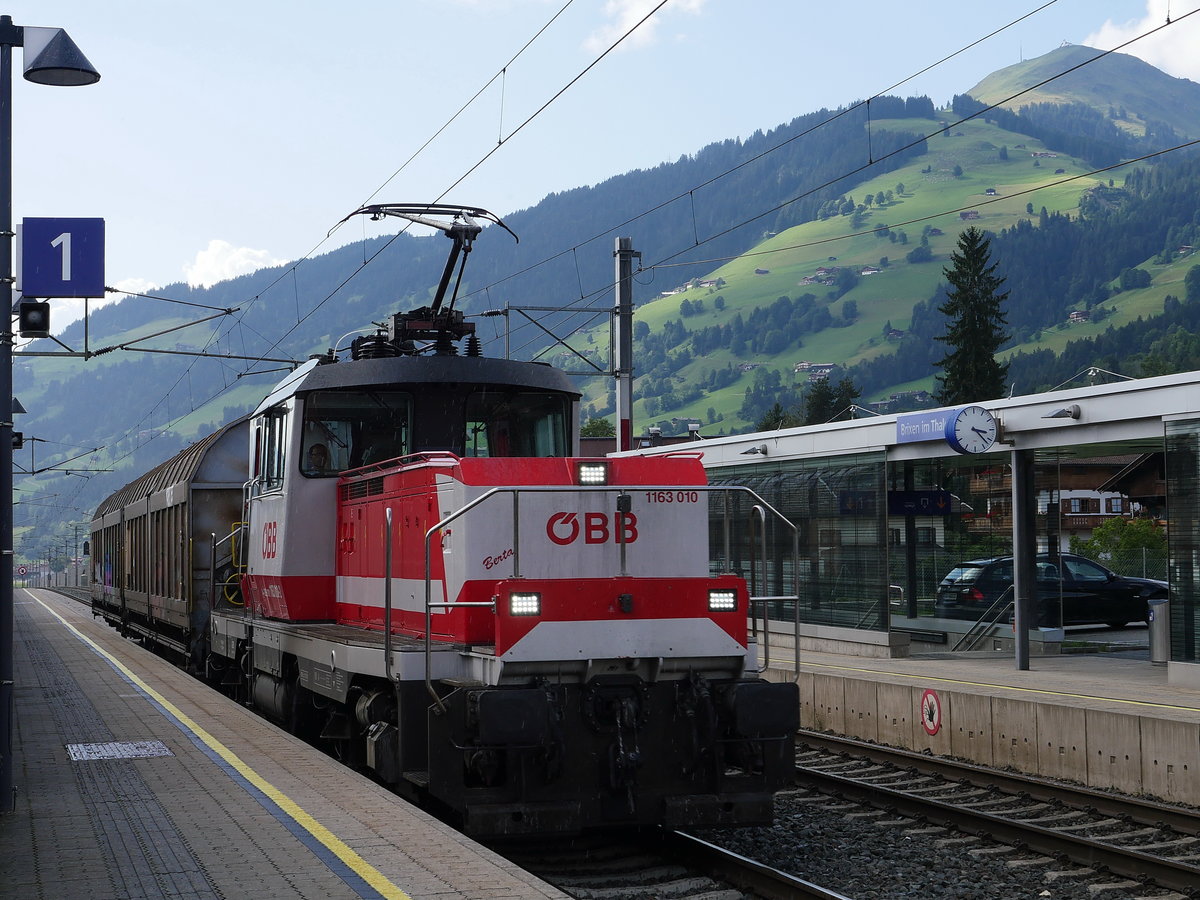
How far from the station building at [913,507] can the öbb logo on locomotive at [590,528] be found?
309 inches

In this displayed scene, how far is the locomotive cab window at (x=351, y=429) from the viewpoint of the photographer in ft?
32.9

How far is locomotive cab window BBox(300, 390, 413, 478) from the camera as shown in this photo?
1003 cm

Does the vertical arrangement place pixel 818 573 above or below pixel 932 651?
above

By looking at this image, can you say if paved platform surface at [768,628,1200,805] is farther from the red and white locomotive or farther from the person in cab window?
the person in cab window

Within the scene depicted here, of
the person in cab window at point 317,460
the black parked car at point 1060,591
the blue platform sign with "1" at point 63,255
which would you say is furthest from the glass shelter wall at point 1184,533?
the blue platform sign with "1" at point 63,255

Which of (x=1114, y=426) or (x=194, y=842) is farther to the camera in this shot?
(x=1114, y=426)

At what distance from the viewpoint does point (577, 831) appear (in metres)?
7.38

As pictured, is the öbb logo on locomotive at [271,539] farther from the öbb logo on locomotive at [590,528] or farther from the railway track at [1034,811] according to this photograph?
the railway track at [1034,811]

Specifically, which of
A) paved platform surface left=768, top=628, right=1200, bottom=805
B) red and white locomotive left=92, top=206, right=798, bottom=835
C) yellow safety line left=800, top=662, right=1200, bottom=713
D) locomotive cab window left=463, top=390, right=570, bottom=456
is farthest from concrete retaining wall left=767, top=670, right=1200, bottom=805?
locomotive cab window left=463, top=390, right=570, bottom=456

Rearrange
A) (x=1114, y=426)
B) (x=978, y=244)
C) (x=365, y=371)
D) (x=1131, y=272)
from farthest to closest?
(x=1131, y=272), (x=978, y=244), (x=1114, y=426), (x=365, y=371)

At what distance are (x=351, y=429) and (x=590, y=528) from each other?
9.85 ft

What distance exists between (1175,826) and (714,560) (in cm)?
1293

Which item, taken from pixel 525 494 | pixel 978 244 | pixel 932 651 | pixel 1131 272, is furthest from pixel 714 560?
pixel 1131 272

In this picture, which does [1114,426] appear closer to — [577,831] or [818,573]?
[818,573]
